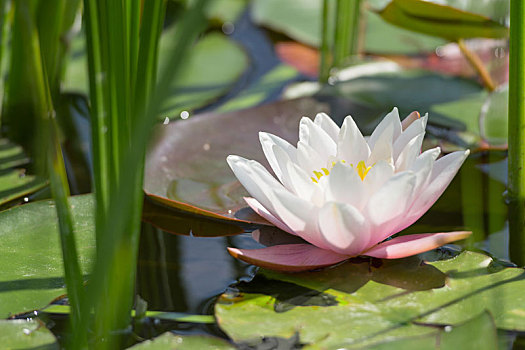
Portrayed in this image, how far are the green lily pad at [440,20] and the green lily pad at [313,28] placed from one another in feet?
1.59

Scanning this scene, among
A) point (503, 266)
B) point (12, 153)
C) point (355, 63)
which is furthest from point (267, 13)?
point (503, 266)

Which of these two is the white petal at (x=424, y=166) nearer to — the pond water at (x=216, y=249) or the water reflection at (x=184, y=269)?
the pond water at (x=216, y=249)

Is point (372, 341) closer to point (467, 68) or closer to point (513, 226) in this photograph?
point (513, 226)

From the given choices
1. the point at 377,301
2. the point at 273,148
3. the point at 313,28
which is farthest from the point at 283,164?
the point at 313,28

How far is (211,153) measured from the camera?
4.07ft

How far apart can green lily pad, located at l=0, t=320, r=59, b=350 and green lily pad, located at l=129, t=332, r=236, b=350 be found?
0.41ft

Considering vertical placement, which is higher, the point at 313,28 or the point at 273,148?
the point at 313,28

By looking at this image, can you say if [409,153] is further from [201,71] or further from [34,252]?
[201,71]

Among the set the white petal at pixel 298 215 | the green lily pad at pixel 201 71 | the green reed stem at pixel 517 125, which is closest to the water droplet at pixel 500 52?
the green reed stem at pixel 517 125

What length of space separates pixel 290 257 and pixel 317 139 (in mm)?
199

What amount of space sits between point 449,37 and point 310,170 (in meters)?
0.74

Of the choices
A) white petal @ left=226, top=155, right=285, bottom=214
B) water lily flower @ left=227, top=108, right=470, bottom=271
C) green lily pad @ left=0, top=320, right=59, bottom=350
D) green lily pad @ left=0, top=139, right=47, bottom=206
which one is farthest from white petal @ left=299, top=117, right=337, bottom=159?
green lily pad @ left=0, top=139, right=47, bottom=206

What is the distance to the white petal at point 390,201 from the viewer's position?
776mm

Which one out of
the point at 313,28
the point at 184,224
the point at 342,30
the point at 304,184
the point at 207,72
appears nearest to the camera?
the point at 304,184
